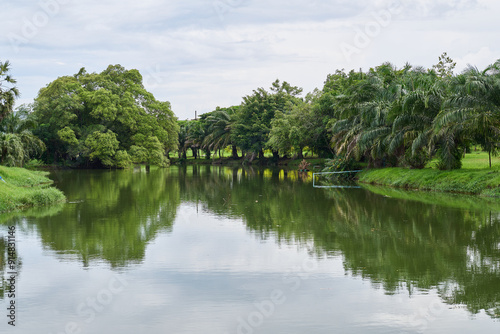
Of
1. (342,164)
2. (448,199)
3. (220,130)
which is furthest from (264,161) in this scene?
(448,199)

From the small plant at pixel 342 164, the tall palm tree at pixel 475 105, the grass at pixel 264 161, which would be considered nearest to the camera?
the tall palm tree at pixel 475 105

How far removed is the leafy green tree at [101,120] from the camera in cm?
6031

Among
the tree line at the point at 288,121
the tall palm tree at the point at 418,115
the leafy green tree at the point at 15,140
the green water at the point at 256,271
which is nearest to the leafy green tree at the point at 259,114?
the tree line at the point at 288,121

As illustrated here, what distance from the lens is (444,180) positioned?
1049 inches

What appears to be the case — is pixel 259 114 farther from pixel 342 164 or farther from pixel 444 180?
pixel 444 180

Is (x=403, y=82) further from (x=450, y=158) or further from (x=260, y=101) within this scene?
(x=260, y=101)

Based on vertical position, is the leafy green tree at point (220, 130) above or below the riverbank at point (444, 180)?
above

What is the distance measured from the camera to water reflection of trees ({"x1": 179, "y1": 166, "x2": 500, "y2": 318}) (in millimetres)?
9141

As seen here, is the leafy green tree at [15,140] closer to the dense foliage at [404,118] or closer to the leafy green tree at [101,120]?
the leafy green tree at [101,120]

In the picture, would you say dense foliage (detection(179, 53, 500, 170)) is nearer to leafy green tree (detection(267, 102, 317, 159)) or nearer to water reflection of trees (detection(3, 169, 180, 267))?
leafy green tree (detection(267, 102, 317, 159))

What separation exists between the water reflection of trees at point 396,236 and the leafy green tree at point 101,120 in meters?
38.4

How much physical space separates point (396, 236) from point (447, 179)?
554 inches

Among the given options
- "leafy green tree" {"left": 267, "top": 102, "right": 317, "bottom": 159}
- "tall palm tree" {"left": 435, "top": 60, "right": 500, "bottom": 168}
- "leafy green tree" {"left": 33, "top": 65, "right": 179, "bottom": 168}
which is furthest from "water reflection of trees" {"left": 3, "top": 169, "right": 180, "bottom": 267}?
"leafy green tree" {"left": 33, "top": 65, "right": 179, "bottom": 168}

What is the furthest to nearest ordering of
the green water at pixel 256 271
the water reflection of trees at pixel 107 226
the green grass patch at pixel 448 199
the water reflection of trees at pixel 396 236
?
the green grass patch at pixel 448 199 → the water reflection of trees at pixel 107 226 → the water reflection of trees at pixel 396 236 → the green water at pixel 256 271
